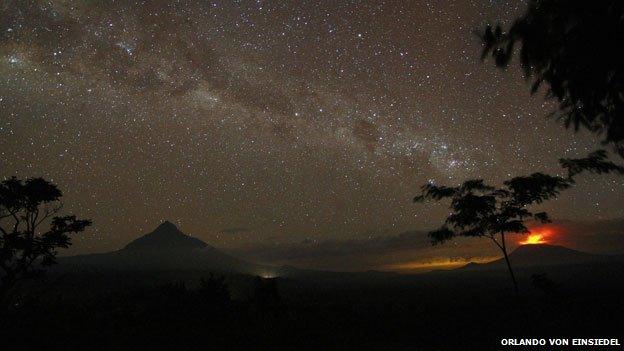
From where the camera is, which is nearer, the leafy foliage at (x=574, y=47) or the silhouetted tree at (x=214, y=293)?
the leafy foliage at (x=574, y=47)

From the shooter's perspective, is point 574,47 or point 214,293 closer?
point 574,47

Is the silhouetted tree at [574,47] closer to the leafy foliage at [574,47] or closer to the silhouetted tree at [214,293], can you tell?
the leafy foliage at [574,47]

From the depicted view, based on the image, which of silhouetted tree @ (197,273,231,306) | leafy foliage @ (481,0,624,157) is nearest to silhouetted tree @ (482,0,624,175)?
leafy foliage @ (481,0,624,157)

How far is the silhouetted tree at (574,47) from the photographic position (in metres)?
4.09

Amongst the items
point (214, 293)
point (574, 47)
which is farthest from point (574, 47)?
point (214, 293)

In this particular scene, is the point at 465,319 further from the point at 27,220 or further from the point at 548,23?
the point at 27,220

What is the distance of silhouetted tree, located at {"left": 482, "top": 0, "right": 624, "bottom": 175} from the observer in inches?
161

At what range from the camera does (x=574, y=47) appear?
4.36 meters

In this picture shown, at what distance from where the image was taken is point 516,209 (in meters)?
16.6

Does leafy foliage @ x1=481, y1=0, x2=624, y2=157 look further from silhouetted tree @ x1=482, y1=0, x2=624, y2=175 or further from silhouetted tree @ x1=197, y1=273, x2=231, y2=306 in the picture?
silhouetted tree @ x1=197, y1=273, x2=231, y2=306

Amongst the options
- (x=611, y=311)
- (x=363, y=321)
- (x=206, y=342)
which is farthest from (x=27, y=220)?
(x=611, y=311)

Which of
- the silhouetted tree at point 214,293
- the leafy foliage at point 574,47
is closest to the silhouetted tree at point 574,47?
the leafy foliage at point 574,47

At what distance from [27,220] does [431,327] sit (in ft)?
84.3

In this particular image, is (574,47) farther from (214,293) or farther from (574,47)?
(214,293)
